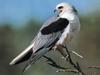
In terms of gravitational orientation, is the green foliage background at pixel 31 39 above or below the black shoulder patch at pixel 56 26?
below

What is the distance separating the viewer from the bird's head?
664cm

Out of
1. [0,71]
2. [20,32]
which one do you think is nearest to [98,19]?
[0,71]

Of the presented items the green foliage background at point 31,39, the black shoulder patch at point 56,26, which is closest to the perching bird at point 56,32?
the black shoulder patch at point 56,26

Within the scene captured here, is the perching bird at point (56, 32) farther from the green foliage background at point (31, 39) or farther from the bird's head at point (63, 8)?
the green foliage background at point (31, 39)

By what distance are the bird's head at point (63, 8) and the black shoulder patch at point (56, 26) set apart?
15 cm

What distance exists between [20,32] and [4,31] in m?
2.10

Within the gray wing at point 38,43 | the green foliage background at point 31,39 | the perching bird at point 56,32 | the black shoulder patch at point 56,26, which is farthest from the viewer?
the green foliage background at point 31,39

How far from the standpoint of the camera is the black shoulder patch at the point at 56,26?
645 centimetres

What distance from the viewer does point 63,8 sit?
22.2 feet

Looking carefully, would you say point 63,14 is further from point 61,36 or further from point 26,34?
point 26,34

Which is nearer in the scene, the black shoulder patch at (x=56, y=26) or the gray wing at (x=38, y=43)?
the gray wing at (x=38, y=43)

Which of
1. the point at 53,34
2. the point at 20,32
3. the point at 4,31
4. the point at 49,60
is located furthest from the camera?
the point at 20,32

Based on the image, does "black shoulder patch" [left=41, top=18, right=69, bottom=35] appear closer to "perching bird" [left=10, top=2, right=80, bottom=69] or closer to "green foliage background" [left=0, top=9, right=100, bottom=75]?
"perching bird" [left=10, top=2, right=80, bottom=69]

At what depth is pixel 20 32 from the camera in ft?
87.5
